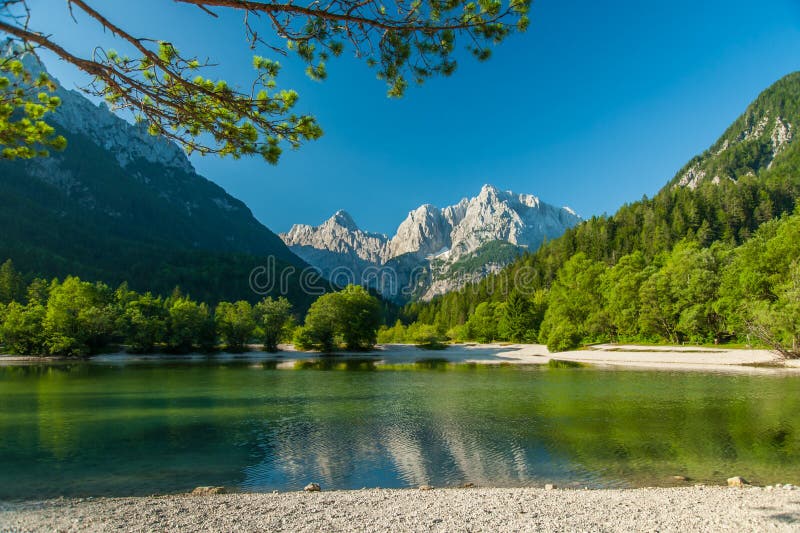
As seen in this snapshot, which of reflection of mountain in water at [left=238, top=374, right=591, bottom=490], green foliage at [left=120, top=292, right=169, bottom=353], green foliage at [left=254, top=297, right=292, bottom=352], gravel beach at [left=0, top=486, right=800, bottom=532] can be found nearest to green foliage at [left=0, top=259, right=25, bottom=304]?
green foliage at [left=120, top=292, right=169, bottom=353]

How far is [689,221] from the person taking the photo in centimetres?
10569

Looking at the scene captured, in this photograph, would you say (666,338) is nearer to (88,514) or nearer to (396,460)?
(396,460)

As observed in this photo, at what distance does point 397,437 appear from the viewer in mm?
17172

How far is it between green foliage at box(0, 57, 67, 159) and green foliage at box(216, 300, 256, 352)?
76.9 metres

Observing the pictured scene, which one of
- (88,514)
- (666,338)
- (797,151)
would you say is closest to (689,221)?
(666,338)

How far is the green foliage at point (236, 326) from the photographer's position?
81.6 m

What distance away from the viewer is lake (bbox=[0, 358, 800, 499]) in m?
12.3

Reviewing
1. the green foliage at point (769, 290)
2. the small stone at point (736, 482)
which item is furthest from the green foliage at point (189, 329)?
the green foliage at point (769, 290)

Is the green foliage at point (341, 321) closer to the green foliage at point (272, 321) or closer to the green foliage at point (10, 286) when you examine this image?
the green foliage at point (272, 321)

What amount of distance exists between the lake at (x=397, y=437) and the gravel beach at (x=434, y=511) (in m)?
1.63

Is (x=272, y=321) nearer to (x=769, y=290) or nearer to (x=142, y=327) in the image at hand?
(x=142, y=327)

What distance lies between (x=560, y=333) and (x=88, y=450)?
66.4 meters

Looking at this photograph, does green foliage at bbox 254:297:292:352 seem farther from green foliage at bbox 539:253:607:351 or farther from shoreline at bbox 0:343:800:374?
green foliage at bbox 539:253:607:351

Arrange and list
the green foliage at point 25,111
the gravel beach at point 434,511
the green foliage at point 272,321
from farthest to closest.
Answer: the green foliage at point 272,321, the green foliage at point 25,111, the gravel beach at point 434,511
